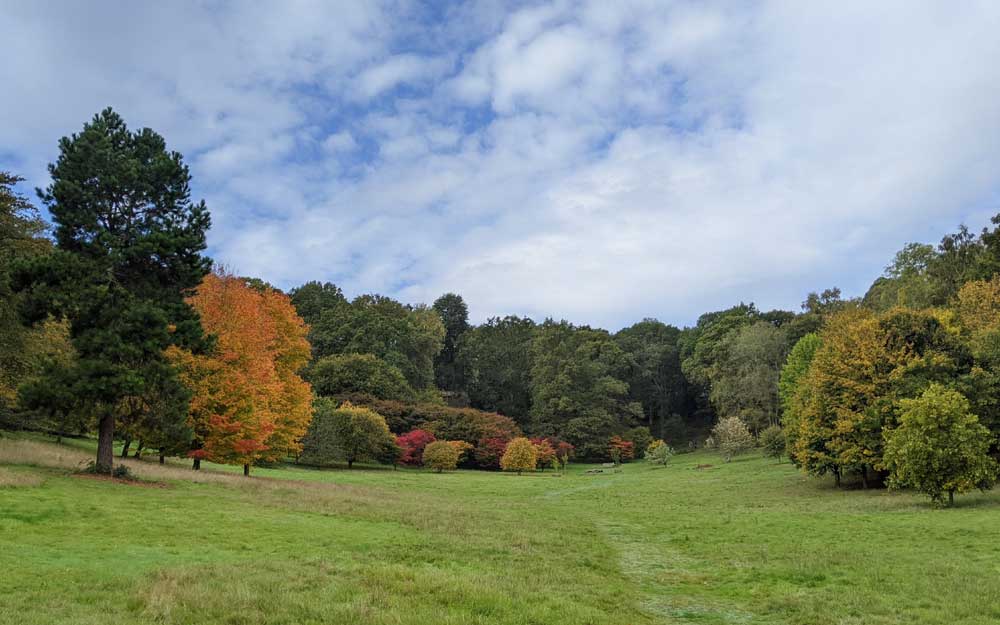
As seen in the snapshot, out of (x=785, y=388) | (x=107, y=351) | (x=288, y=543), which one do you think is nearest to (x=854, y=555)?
(x=288, y=543)

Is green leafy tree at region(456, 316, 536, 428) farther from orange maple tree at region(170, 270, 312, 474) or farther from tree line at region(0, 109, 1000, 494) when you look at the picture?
orange maple tree at region(170, 270, 312, 474)

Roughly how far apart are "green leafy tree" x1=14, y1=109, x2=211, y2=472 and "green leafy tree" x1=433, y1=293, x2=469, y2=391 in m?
88.1

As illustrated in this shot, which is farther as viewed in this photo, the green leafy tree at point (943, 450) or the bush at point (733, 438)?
the bush at point (733, 438)

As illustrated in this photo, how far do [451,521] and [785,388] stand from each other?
52399mm

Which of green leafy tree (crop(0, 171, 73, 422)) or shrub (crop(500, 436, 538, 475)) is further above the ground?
green leafy tree (crop(0, 171, 73, 422))

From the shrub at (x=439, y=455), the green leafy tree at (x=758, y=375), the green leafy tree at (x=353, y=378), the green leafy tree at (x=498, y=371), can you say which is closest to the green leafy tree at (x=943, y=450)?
the shrub at (x=439, y=455)

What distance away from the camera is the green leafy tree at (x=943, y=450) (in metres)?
26.2

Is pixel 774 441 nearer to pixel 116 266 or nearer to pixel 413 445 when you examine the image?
pixel 413 445

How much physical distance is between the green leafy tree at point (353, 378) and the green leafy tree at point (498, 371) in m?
29.4

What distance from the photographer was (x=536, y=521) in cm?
2425

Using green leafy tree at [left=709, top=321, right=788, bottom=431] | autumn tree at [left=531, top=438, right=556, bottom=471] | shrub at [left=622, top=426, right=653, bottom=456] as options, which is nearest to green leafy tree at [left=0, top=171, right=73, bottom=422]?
autumn tree at [left=531, top=438, right=556, bottom=471]

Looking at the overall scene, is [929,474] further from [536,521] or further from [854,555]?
[536,521]

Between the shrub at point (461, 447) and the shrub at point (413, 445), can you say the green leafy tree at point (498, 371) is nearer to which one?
the shrub at point (461, 447)

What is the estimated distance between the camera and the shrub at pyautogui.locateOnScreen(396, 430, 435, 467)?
2640 inches
